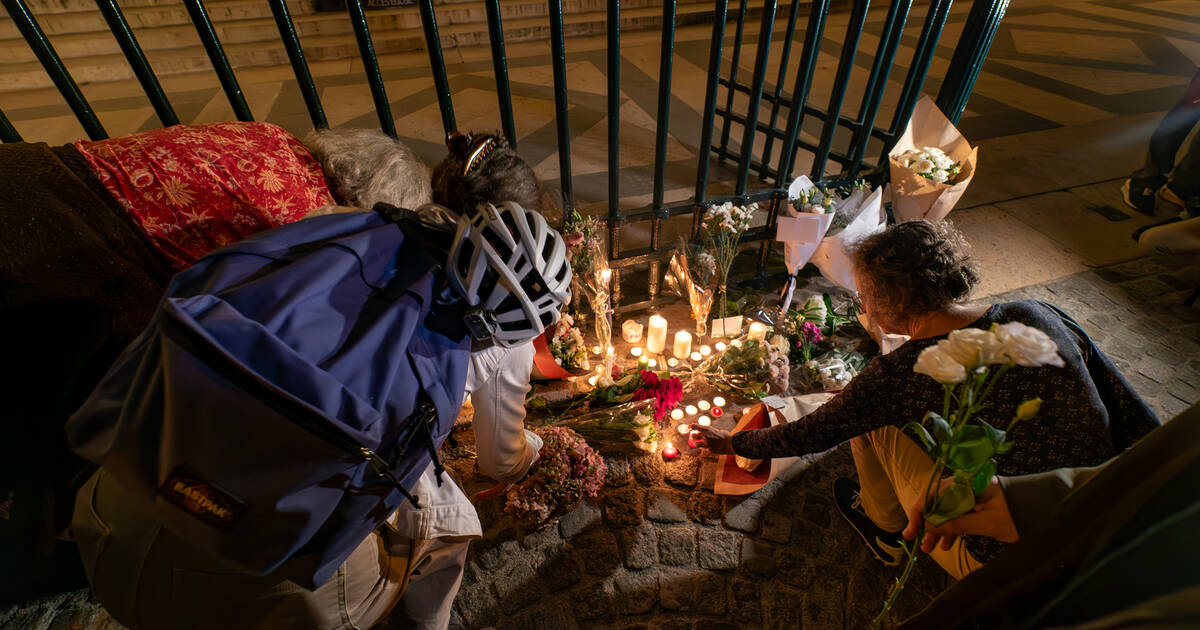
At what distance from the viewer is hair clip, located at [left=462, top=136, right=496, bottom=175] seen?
5.71 ft

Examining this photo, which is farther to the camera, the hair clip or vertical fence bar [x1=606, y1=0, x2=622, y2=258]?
vertical fence bar [x1=606, y1=0, x2=622, y2=258]

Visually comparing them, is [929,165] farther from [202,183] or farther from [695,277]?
[202,183]

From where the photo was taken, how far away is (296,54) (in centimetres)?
225

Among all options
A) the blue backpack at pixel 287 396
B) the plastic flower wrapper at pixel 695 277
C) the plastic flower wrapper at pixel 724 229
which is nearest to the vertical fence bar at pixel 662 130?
the plastic flower wrapper at pixel 695 277

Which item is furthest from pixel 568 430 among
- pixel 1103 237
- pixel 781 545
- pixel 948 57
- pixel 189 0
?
pixel 948 57

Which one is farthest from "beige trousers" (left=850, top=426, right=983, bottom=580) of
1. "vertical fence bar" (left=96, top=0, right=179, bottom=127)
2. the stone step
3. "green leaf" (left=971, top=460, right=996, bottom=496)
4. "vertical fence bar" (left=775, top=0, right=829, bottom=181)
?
the stone step

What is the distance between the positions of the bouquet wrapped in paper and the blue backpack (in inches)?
110

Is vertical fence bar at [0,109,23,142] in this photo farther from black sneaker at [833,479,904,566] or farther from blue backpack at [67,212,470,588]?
black sneaker at [833,479,904,566]

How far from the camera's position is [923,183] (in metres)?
2.96

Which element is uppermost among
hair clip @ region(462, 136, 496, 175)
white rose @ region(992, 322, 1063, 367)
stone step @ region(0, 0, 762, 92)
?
white rose @ region(992, 322, 1063, 367)

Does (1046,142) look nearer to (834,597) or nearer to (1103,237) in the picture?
(1103,237)

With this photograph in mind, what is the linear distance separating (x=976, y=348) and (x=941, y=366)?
0.06 m

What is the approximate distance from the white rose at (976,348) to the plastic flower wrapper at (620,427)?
179 centimetres

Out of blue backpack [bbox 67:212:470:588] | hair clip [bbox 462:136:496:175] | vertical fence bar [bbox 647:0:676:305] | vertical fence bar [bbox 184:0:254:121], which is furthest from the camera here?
vertical fence bar [bbox 647:0:676:305]
